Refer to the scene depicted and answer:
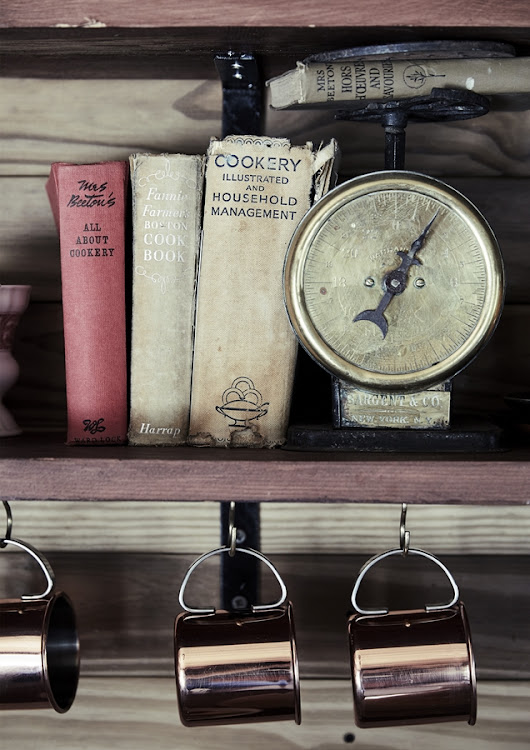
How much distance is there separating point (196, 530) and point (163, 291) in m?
0.40

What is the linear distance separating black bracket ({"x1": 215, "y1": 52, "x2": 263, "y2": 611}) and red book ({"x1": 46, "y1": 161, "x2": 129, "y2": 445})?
0.68ft

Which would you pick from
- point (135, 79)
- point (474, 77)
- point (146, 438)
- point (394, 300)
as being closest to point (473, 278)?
point (394, 300)

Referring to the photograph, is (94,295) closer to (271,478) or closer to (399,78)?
(271,478)

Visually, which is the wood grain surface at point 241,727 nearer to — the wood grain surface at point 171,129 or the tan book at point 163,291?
the tan book at point 163,291

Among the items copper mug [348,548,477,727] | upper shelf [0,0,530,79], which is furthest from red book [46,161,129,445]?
copper mug [348,548,477,727]

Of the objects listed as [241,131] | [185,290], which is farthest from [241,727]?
[241,131]

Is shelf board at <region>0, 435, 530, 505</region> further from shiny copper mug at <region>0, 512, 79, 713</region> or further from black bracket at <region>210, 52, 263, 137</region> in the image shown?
black bracket at <region>210, 52, 263, 137</region>

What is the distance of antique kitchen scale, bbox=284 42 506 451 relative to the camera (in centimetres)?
84

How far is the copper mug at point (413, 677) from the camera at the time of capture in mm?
893

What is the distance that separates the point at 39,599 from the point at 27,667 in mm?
83

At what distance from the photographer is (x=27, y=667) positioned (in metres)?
0.92

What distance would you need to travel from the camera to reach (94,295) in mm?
909

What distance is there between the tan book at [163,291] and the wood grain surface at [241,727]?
1.56ft

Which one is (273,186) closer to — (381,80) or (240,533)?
(381,80)
